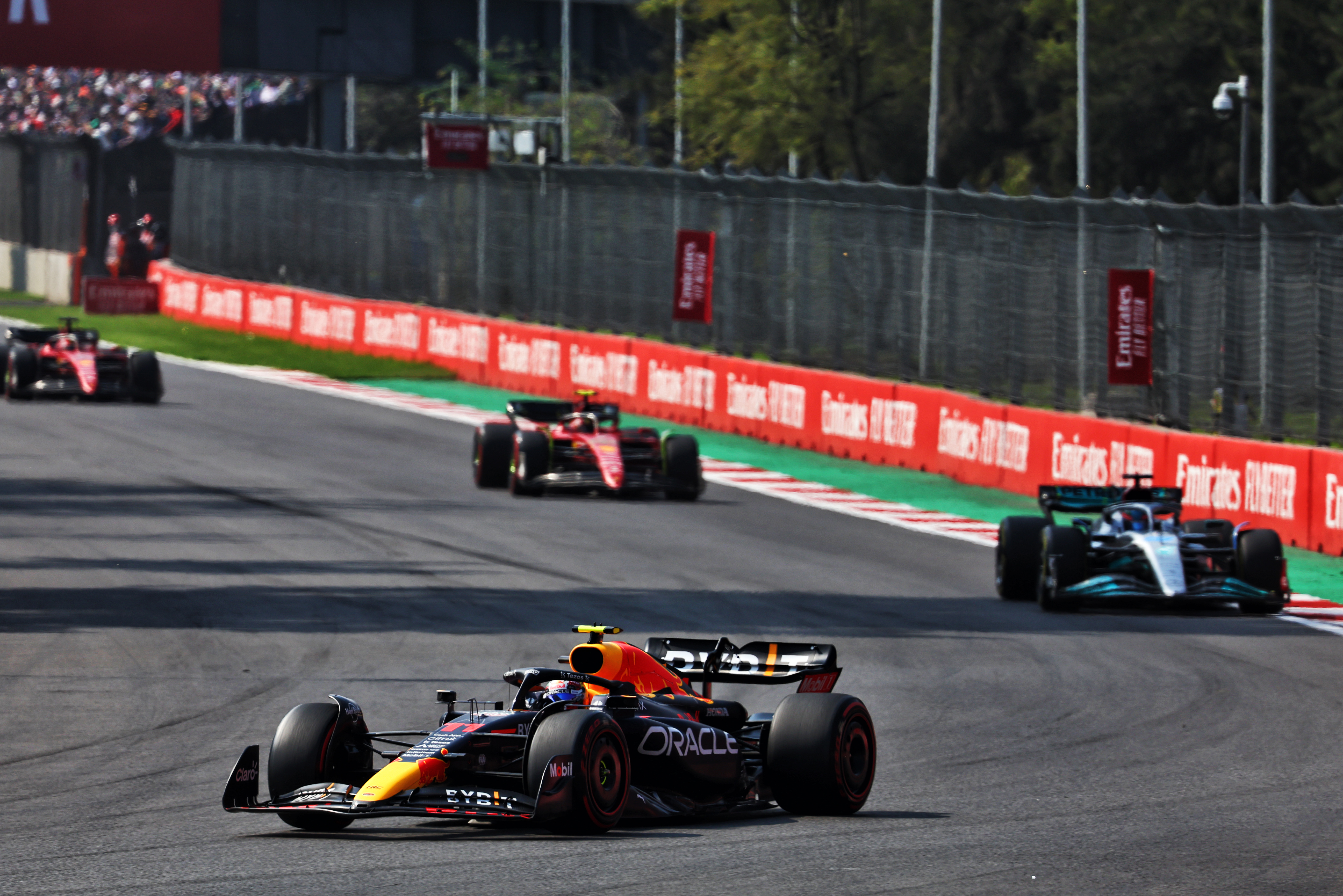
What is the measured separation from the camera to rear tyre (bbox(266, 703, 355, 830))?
9117 millimetres

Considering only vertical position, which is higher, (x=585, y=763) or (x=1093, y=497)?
(x=1093, y=497)

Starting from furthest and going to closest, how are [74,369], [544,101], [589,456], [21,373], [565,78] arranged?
[544,101] → [565,78] → [74,369] → [21,373] → [589,456]

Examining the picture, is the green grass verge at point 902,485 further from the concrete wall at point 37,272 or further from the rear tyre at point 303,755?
the concrete wall at point 37,272

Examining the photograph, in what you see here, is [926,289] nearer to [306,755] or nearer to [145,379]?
[145,379]

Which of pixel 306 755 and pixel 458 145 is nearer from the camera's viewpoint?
pixel 306 755

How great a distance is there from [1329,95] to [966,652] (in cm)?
3557

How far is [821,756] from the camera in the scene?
9.55 meters

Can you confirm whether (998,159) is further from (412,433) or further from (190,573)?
(190,573)

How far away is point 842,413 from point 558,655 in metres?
13.1

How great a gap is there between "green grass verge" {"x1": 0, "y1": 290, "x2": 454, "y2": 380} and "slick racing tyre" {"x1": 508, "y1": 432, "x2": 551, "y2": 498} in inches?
500

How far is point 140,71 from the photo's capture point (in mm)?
52688

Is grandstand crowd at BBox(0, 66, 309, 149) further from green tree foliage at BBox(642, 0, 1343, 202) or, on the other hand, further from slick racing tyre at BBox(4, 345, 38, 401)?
slick racing tyre at BBox(4, 345, 38, 401)

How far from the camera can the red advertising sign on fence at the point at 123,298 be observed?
45.0 metres

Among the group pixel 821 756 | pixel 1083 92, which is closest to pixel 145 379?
pixel 1083 92
